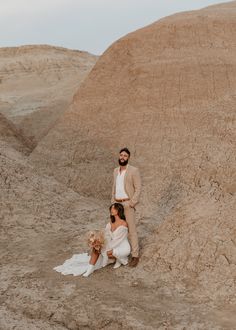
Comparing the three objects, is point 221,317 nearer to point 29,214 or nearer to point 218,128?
point 29,214

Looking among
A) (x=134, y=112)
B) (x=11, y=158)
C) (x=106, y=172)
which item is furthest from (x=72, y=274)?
(x=134, y=112)

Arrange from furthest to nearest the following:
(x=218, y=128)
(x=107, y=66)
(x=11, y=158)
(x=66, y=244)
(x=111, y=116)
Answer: (x=107, y=66) → (x=111, y=116) → (x=218, y=128) → (x=11, y=158) → (x=66, y=244)

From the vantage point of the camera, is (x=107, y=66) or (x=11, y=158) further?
(x=107, y=66)

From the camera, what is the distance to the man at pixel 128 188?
19.8 feet

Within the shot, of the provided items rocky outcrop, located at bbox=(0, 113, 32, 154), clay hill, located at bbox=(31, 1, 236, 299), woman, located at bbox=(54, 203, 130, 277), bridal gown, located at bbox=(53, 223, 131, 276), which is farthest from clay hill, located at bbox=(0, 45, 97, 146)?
woman, located at bbox=(54, 203, 130, 277)

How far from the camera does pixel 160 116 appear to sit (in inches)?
510

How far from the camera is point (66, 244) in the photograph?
7590 mm

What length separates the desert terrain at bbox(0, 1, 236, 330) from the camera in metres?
5.52

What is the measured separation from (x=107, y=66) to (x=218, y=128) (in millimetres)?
4426

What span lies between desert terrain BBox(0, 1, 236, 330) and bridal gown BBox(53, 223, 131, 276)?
0.42 feet

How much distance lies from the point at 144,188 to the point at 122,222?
4.83 m

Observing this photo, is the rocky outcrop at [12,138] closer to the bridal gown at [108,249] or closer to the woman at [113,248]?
the bridal gown at [108,249]

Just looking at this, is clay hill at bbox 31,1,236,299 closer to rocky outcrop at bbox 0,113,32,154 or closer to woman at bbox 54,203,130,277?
rocky outcrop at bbox 0,113,32,154

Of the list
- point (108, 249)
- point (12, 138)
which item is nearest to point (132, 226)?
point (108, 249)
